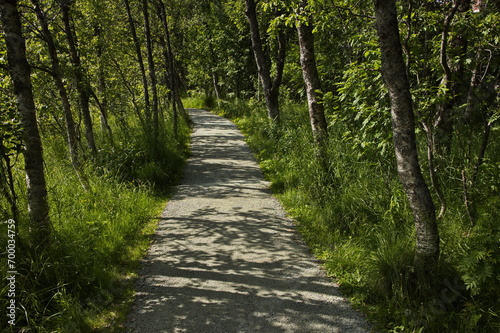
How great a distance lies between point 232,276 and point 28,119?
313 centimetres

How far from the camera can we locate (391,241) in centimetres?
411

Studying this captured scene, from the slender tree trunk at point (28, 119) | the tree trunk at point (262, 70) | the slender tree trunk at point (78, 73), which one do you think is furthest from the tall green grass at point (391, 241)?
the slender tree trunk at point (78, 73)

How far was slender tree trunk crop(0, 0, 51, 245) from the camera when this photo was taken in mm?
3781

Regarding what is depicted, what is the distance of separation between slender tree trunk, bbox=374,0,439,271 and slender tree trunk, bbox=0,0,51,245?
12.9 feet

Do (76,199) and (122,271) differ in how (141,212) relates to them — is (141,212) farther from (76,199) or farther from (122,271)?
(122,271)

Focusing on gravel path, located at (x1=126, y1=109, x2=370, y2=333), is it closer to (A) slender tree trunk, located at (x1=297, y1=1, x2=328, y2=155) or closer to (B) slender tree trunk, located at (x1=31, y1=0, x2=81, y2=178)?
(A) slender tree trunk, located at (x1=297, y1=1, x2=328, y2=155)

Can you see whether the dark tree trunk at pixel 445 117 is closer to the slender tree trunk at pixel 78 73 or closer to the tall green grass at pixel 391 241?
the tall green grass at pixel 391 241

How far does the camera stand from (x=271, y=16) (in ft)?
46.6

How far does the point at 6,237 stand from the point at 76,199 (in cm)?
210

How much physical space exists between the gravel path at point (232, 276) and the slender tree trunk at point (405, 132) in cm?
105

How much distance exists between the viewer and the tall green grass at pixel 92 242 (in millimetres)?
3430

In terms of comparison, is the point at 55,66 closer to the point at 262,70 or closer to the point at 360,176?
the point at 360,176

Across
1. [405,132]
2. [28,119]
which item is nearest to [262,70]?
[28,119]

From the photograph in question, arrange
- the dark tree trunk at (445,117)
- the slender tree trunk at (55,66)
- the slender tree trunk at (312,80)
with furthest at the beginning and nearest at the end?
the slender tree trunk at (312,80) → the slender tree trunk at (55,66) → the dark tree trunk at (445,117)
